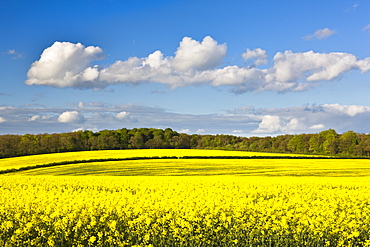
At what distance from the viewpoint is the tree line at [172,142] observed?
90312 mm

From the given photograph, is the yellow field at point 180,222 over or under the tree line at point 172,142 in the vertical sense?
under

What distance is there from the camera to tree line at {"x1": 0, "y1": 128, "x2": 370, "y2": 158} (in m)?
90.3

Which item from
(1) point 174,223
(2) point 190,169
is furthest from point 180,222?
(2) point 190,169

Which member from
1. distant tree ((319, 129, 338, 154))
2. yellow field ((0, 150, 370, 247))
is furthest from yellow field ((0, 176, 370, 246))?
distant tree ((319, 129, 338, 154))

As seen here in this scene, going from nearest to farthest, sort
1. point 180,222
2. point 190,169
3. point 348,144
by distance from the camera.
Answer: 1. point 180,222
2. point 190,169
3. point 348,144

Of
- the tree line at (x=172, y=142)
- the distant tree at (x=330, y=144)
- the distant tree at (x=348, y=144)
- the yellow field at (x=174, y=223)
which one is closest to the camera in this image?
the yellow field at (x=174, y=223)

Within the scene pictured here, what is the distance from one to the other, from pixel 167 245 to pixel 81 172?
1563 inches

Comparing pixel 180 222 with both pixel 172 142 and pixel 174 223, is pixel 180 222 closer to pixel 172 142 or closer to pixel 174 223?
pixel 174 223

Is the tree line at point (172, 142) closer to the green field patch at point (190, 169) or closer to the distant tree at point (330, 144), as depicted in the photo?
the distant tree at point (330, 144)

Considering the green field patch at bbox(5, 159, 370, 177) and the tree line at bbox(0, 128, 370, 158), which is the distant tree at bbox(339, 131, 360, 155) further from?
the green field patch at bbox(5, 159, 370, 177)

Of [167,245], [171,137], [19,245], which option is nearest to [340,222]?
[167,245]

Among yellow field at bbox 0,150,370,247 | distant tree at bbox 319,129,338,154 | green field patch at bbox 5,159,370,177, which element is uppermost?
distant tree at bbox 319,129,338,154

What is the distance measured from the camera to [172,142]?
371 feet

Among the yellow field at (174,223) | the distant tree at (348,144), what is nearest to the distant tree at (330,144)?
the distant tree at (348,144)
